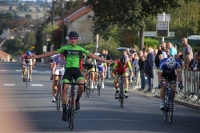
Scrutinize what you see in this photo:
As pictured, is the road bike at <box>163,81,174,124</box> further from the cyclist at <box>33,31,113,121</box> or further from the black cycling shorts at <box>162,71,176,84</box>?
the cyclist at <box>33,31,113,121</box>

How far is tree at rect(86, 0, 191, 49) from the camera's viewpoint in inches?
1618

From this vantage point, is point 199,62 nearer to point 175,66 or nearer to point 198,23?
point 175,66

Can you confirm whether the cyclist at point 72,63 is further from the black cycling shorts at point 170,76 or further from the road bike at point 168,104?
the black cycling shorts at point 170,76

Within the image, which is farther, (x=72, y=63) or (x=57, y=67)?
(x=57, y=67)

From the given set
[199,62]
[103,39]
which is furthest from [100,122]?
[103,39]

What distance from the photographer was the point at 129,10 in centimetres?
4088

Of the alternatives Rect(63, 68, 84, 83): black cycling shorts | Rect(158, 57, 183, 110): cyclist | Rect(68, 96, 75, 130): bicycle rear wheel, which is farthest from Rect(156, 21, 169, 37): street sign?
Rect(68, 96, 75, 130): bicycle rear wheel

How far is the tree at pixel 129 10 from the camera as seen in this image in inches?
1618

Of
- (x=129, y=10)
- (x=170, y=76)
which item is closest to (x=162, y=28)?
(x=170, y=76)

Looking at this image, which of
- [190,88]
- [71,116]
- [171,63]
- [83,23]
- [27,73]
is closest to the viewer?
[71,116]

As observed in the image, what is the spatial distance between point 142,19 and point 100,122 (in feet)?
88.5

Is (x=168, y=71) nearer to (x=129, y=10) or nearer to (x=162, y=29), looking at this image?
(x=162, y=29)

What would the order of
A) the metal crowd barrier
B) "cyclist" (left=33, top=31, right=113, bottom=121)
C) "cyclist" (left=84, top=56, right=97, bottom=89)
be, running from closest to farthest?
"cyclist" (left=33, top=31, right=113, bottom=121) < the metal crowd barrier < "cyclist" (left=84, top=56, right=97, bottom=89)

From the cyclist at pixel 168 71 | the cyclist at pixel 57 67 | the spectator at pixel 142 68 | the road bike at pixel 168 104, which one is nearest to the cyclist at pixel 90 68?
the spectator at pixel 142 68
